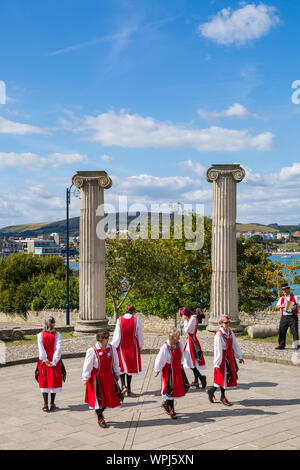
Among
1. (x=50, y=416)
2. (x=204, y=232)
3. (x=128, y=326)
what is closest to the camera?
(x=50, y=416)

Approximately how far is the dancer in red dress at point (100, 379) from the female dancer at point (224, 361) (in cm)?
205

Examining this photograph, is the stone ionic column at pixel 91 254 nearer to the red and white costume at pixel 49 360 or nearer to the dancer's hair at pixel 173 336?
the red and white costume at pixel 49 360

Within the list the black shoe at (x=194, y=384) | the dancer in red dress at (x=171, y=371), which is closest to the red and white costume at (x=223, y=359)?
the dancer in red dress at (x=171, y=371)

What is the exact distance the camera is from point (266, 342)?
16.9 metres

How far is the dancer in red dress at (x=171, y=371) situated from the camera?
356 inches

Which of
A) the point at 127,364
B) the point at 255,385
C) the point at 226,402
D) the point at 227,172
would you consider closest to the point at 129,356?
the point at 127,364

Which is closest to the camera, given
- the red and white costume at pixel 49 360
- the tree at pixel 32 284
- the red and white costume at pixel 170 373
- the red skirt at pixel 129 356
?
the red and white costume at pixel 170 373

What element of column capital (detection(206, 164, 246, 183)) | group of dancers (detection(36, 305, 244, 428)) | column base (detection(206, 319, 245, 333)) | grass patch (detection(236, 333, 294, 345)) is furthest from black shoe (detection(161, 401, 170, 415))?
column capital (detection(206, 164, 246, 183))

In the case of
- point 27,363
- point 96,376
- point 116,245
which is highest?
point 116,245

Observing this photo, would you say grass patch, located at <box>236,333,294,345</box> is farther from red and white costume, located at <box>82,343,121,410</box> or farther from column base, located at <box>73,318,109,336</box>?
red and white costume, located at <box>82,343,121,410</box>

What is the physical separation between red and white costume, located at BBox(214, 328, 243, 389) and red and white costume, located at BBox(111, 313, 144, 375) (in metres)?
1.92
